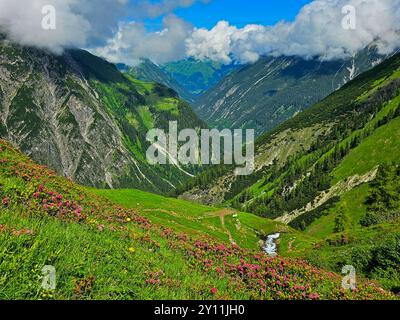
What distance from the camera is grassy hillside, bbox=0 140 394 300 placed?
9148mm

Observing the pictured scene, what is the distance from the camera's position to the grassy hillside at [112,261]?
9.15 metres

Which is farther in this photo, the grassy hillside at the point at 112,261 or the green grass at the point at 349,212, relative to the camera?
the green grass at the point at 349,212

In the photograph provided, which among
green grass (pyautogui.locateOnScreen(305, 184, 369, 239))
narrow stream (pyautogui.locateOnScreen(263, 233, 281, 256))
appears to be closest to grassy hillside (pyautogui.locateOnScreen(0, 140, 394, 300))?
narrow stream (pyautogui.locateOnScreen(263, 233, 281, 256))

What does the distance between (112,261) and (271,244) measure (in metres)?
76.8

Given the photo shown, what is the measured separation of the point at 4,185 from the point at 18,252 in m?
6.59

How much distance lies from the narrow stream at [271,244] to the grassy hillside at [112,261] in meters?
62.5

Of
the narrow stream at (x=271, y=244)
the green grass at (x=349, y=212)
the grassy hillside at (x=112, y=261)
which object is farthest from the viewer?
the green grass at (x=349, y=212)

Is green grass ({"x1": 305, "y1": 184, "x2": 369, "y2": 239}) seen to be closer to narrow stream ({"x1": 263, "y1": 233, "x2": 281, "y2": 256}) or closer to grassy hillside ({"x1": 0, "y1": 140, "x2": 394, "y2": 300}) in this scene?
narrow stream ({"x1": 263, "y1": 233, "x2": 281, "y2": 256})

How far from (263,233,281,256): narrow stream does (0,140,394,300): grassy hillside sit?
205ft

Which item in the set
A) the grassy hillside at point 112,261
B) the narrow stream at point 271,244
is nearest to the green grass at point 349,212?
the narrow stream at point 271,244

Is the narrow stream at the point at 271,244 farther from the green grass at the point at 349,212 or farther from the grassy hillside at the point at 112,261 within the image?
the green grass at the point at 349,212

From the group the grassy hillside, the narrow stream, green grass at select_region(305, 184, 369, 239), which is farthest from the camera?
green grass at select_region(305, 184, 369, 239)

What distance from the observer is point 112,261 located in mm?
11359
